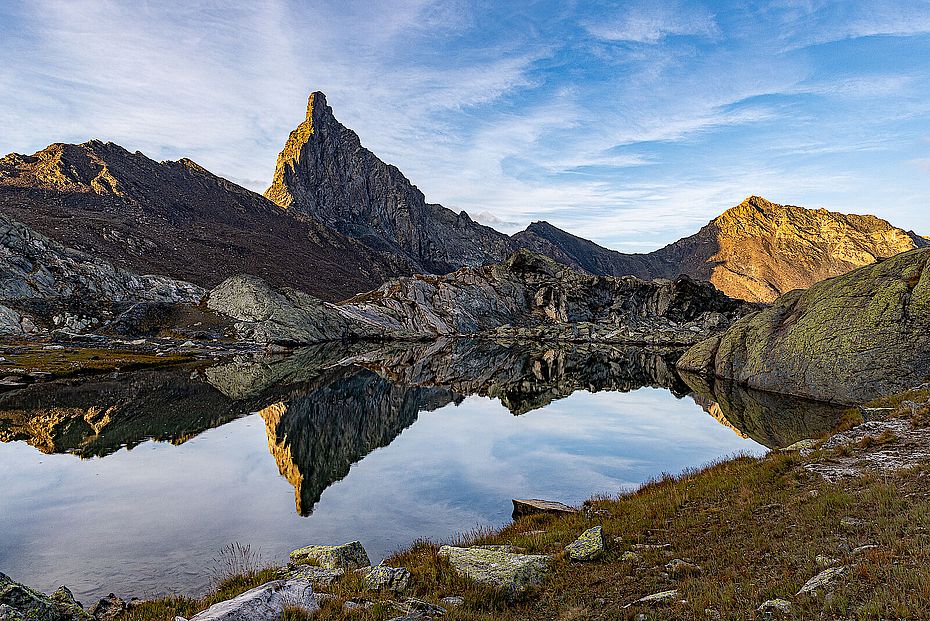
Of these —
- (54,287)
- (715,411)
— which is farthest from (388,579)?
(54,287)

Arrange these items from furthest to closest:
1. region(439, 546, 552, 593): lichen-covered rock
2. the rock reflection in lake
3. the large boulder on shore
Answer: the large boulder on shore → the rock reflection in lake → region(439, 546, 552, 593): lichen-covered rock

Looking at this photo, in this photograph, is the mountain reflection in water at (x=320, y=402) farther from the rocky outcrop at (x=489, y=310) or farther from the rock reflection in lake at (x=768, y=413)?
the rocky outcrop at (x=489, y=310)

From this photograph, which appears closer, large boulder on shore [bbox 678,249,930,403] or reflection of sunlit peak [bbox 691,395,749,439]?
reflection of sunlit peak [bbox 691,395,749,439]

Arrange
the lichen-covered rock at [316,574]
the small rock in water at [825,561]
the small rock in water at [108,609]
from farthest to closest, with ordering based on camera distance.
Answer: the lichen-covered rock at [316,574]
the small rock in water at [108,609]
the small rock in water at [825,561]

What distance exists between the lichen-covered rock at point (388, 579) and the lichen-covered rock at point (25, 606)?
668cm

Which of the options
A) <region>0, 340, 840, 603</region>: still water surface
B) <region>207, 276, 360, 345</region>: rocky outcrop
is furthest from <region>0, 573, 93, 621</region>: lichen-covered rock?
<region>207, 276, 360, 345</region>: rocky outcrop

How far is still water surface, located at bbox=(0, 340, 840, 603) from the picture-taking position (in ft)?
65.7

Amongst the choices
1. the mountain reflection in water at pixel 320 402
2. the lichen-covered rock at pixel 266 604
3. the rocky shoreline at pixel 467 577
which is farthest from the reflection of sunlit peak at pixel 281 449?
the lichen-covered rock at pixel 266 604

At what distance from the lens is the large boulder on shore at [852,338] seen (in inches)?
1725

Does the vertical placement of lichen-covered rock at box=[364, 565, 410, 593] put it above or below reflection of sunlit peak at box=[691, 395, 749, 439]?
above

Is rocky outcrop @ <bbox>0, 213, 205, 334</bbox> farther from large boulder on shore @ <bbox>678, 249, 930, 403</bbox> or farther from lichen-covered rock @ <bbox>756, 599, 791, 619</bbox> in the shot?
large boulder on shore @ <bbox>678, 249, 930, 403</bbox>

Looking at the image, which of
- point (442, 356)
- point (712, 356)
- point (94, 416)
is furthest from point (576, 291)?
point (94, 416)

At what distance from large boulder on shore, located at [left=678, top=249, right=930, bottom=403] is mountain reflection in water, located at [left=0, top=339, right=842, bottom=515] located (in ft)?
9.63

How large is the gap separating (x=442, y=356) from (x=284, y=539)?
84.9 m
